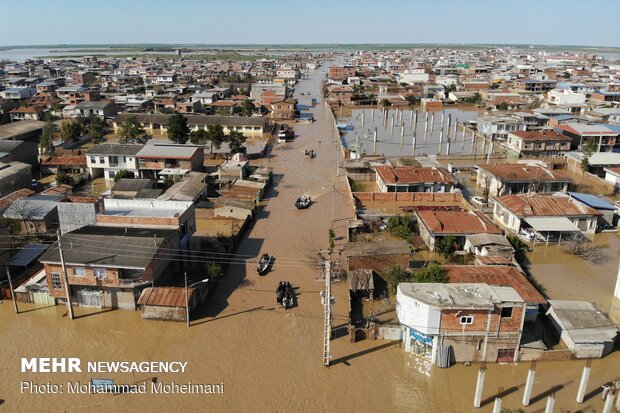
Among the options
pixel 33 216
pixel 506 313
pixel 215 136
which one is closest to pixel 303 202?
pixel 215 136

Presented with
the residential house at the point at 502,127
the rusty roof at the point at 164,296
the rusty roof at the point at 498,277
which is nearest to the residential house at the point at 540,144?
the residential house at the point at 502,127

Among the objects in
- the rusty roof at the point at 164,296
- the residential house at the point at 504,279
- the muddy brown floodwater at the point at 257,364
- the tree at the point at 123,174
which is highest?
the residential house at the point at 504,279

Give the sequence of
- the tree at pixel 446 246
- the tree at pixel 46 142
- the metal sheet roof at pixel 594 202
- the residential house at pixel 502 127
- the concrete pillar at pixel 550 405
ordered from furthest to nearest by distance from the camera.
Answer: the residential house at pixel 502 127 → the tree at pixel 46 142 → the metal sheet roof at pixel 594 202 → the tree at pixel 446 246 → the concrete pillar at pixel 550 405

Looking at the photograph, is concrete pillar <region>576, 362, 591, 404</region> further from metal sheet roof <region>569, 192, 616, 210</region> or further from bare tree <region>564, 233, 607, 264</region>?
metal sheet roof <region>569, 192, 616, 210</region>

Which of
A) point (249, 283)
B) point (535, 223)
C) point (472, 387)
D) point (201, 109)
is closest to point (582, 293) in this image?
point (535, 223)

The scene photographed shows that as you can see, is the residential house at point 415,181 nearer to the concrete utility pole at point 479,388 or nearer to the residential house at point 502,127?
the concrete utility pole at point 479,388

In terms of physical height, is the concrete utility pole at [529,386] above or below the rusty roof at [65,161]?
below
